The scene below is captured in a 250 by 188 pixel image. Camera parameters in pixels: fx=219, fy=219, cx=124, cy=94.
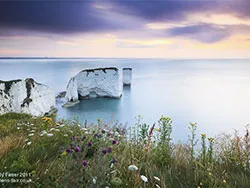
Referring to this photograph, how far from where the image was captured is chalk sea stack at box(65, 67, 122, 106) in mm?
26953

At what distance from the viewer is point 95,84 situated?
94.5 feet

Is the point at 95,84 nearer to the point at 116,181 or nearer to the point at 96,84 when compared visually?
the point at 96,84

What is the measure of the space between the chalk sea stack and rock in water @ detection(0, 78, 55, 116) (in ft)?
21.1

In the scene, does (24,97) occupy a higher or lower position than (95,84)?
higher

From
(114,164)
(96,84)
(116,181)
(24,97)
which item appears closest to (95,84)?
(96,84)

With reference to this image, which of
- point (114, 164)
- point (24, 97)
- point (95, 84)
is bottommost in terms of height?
point (95, 84)

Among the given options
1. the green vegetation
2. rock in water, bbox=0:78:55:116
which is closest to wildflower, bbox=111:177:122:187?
the green vegetation

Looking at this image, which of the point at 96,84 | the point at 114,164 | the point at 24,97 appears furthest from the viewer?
the point at 96,84

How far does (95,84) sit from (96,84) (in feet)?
0.48

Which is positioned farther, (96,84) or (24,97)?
(96,84)

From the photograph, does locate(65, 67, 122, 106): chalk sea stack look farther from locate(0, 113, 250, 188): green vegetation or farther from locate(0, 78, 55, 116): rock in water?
locate(0, 113, 250, 188): green vegetation

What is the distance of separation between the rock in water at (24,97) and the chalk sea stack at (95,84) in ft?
21.1

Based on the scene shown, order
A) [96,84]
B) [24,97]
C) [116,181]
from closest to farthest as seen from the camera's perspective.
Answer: [116,181]
[24,97]
[96,84]

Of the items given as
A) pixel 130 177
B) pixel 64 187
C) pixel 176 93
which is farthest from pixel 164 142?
pixel 176 93
